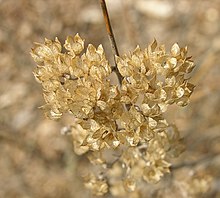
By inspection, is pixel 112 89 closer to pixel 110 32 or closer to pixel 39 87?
pixel 110 32

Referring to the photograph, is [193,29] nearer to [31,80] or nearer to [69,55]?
[31,80]

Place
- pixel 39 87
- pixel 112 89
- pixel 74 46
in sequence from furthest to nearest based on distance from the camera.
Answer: pixel 39 87 < pixel 74 46 < pixel 112 89

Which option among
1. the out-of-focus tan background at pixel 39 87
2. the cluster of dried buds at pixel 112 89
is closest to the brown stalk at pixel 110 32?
the cluster of dried buds at pixel 112 89

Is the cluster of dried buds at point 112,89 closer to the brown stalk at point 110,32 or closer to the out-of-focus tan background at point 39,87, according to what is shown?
the brown stalk at point 110,32

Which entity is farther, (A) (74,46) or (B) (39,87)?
(B) (39,87)

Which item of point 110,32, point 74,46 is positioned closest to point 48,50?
point 74,46

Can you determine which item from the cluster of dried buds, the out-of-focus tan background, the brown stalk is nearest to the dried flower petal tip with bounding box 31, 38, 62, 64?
the cluster of dried buds

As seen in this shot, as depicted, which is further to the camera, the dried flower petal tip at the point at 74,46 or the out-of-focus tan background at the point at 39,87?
the out-of-focus tan background at the point at 39,87

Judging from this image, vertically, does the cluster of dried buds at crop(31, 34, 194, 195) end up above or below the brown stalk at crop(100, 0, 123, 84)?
below

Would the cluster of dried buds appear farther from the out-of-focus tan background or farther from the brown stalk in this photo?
the out-of-focus tan background
